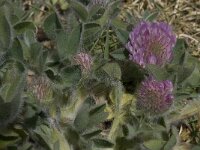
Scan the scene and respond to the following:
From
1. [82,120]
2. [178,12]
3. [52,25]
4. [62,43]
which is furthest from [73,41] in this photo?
[178,12]

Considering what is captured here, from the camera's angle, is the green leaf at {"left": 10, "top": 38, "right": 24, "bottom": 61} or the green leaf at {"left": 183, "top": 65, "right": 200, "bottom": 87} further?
the green leaf at {"left": 183, "top": 65, "right": 200, "bottom": 87}

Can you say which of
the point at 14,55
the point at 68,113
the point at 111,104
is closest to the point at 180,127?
the point at 111,104

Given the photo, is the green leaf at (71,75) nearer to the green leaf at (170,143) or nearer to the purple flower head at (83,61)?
the purple flower head at (83,61)

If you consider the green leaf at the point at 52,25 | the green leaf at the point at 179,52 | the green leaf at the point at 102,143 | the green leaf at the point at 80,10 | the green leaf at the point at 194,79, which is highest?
the green leaf at the point at 80,10

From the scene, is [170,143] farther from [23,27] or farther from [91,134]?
[23,27]

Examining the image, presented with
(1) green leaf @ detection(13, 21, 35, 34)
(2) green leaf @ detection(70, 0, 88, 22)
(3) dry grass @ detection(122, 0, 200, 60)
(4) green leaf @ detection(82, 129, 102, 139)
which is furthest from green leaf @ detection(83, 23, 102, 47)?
(3) dry grass @ detection(122, 0, 200, 60)

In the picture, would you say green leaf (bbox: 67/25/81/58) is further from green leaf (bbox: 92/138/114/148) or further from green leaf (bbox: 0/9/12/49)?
green leaf (bbox: 92/138/114/148)

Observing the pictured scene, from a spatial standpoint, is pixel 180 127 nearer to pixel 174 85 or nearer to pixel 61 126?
pixel 174 85

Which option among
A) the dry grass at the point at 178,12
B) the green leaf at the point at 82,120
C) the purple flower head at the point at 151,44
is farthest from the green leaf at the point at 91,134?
the dry grass at the point at 178,12
